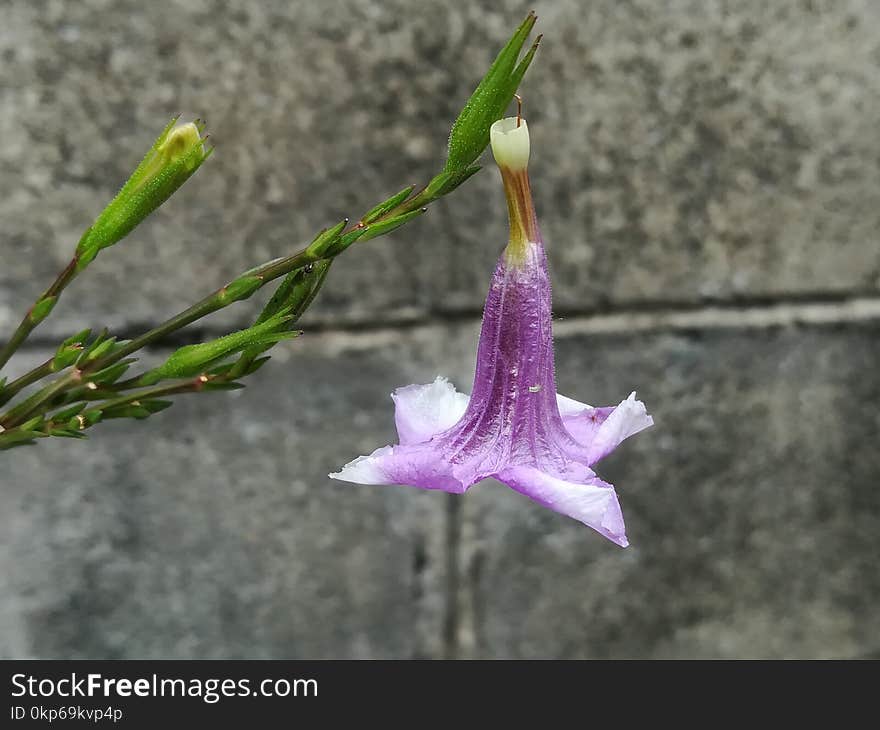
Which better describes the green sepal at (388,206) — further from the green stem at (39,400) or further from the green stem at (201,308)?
the green stem at (39,400)

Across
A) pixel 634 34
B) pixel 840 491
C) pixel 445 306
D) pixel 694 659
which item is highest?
pixel 634 34

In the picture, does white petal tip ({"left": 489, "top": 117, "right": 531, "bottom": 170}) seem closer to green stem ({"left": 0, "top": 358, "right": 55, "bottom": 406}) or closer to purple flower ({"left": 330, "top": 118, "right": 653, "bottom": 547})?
purple flower ({"left": 330, "top": 118, "right": 653, "bottom": 547})

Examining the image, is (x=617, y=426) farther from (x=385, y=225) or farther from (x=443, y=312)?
(x=443, y=312)

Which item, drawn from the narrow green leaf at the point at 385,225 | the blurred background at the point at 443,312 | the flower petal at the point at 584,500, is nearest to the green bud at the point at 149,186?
the narrow green leaf at the point at 385,225

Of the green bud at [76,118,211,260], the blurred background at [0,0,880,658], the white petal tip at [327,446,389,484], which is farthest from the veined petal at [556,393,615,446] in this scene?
the blurred background at [0,0,880,658]

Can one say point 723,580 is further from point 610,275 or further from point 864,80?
point 864,80

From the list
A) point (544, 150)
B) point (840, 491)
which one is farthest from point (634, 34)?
point (840, 491)

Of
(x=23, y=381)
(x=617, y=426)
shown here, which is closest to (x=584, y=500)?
(x=617, y=426)
